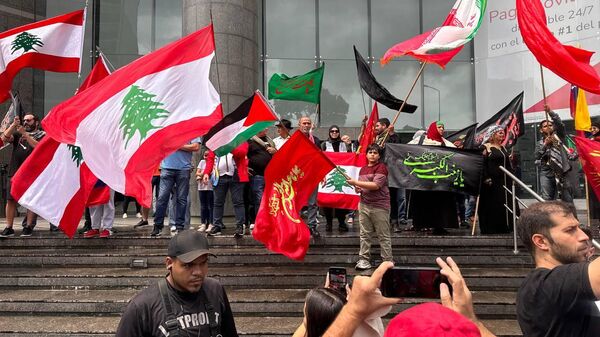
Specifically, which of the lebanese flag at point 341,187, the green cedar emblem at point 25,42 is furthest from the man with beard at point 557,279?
the green cedar emblem at point 25,42

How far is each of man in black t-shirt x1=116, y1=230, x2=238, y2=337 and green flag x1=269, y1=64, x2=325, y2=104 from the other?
544cm

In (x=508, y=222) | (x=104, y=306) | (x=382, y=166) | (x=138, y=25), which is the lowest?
(x=104, y=306)

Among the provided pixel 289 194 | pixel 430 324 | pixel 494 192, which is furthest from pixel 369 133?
pixel 430 324

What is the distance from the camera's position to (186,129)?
498 centimetres

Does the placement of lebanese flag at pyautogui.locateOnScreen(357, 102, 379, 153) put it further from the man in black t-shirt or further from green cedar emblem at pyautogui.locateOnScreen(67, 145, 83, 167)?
the man in black t-shirt

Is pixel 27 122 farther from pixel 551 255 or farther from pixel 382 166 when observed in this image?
pixel 551 255

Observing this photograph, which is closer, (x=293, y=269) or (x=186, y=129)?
(x=186, y=129)

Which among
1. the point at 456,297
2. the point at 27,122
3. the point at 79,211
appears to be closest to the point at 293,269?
the point at 79,211

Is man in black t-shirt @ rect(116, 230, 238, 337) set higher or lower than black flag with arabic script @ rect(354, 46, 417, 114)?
lower

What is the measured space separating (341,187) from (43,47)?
4988mm

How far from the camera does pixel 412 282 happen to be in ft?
5.95

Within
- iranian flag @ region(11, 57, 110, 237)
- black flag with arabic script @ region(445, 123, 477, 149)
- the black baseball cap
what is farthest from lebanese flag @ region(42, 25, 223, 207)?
black flag with arabic script @ region(445, 123, 477, 149)

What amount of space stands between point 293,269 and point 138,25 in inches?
484

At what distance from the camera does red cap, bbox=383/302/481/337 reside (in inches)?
45.8
